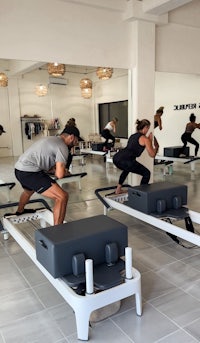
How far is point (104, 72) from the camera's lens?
4914 millimetres

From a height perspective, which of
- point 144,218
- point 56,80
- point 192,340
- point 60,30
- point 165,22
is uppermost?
point 165,22

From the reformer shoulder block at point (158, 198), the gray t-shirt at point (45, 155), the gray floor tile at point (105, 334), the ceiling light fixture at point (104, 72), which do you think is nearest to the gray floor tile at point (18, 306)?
the gray floor tile at point (105, 334)

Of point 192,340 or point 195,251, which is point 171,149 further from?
point 192,340

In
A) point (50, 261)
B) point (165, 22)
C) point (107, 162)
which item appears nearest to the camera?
point (50, 261)

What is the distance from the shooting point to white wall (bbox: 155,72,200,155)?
691cm

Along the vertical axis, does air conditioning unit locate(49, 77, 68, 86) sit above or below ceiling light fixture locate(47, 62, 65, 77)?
below

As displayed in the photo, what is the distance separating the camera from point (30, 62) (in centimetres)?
415

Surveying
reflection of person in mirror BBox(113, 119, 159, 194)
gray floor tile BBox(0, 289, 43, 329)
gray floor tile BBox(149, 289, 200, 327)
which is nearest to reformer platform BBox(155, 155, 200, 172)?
reflection of person in mirror BBox(113, 119, 159, 194)

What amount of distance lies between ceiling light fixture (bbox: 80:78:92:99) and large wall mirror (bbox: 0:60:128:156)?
2 cm

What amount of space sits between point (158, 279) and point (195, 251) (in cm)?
68

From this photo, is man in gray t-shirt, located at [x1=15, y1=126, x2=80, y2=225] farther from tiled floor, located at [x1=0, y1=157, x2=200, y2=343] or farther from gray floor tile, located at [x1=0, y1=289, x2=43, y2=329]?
gray floor tile, located at [x1=0, y1=289, x2=43, y2=329]

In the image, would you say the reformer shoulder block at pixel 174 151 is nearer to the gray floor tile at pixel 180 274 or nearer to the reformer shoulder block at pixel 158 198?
the reformer shoulder block at pixel 158 198

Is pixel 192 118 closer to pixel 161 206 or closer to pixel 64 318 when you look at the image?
pixel 161 206

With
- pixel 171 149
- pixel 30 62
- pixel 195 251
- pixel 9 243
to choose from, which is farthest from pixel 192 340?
pixel 171 149
